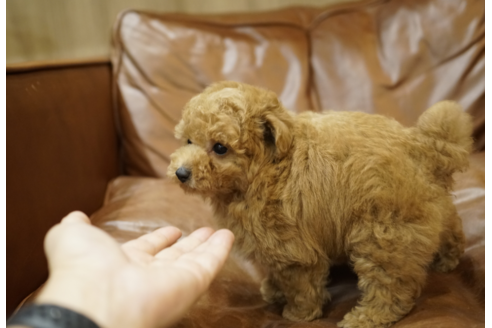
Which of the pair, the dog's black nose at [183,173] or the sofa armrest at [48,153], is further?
the sofa armrest at [48,153]

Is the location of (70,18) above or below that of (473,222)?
above

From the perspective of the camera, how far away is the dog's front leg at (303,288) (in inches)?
38.3

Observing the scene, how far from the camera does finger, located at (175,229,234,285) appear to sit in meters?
0.73

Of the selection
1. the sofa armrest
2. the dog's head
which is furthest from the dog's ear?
the sofa armrest

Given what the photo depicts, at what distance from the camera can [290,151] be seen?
0.93m

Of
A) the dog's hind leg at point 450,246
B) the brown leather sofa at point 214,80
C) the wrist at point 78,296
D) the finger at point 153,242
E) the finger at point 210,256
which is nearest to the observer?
the wrist at point 78,296

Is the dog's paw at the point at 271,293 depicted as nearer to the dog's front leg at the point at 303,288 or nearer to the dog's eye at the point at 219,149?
the dog's front leg at the point at 303,288

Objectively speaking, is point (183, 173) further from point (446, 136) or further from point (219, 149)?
point (446, 136)

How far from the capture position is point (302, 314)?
1.00 meters

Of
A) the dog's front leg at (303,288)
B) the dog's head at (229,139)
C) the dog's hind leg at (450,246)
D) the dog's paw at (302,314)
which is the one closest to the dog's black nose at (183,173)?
the dog's head at (229,139)

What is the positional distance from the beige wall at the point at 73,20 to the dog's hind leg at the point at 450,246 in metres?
1.37
